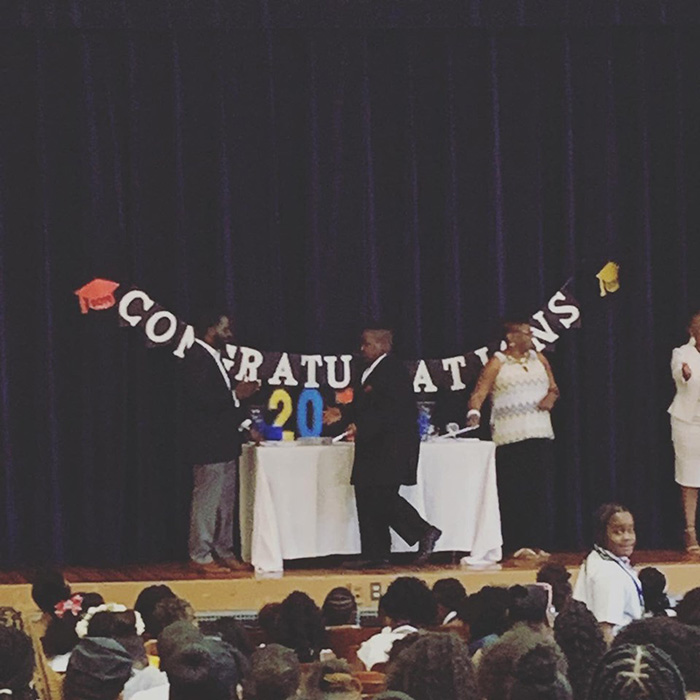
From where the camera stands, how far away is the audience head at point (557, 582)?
20.2ft

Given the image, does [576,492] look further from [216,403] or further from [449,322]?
[216,403]

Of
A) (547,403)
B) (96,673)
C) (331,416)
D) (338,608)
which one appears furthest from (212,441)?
(96,673)

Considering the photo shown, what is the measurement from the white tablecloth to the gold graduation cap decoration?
1.47 m

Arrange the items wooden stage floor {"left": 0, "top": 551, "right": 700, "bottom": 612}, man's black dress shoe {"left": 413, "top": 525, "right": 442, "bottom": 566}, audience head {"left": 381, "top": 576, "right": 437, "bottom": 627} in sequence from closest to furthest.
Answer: audience head {"left": 381, "top": 576, "right": 437, "bottom": 627}
wooden stage floor {"left": 0, "top": 551, "right": 700, "bottom": 612}
man's black dress shoe {"left": 413, "top": 525, "right": 442, "bottom": 566}

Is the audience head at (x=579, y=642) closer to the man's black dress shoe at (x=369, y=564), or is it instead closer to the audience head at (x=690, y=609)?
the audience head at (x=690, y=609)

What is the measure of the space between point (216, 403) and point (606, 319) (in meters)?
2.57

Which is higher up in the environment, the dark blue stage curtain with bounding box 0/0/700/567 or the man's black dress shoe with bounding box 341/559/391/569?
the dark blue stage curtain with bounding box 0/0/700/567

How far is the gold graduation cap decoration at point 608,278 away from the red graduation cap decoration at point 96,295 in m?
2.90

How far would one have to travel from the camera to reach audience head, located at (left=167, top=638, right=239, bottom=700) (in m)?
3.62

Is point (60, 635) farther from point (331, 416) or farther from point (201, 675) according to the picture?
point (331, 416)

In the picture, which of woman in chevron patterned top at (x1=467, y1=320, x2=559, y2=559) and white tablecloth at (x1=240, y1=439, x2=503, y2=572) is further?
woman in chevron patterned top at (x1=467, y1=320, x2=559, y2=559)

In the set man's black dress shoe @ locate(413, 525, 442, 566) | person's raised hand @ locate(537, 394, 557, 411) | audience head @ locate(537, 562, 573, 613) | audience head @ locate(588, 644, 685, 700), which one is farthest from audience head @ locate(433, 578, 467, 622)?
person's raised hand @ locate(537, 394, 557, 411)

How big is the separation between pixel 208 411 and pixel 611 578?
3876 mm

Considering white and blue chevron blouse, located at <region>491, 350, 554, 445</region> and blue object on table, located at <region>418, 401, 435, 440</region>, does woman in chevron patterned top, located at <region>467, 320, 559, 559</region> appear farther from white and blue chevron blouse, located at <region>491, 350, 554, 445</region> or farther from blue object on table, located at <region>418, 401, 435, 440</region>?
blue object on table, located at <region>418, 401, 435, 440</region>
